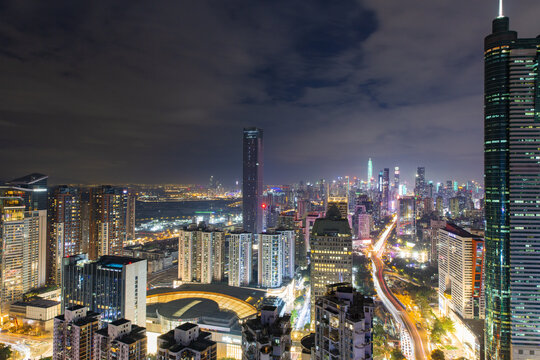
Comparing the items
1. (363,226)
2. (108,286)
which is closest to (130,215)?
(108,286)

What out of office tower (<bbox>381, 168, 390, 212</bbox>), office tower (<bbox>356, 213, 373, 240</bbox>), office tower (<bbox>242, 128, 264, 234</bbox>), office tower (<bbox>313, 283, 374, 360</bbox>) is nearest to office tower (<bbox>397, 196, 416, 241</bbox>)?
office tower (<bbox>356, 213, 373, 240</bbox>)

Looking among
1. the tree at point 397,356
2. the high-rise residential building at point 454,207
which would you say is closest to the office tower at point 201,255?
the tree at point 397,356

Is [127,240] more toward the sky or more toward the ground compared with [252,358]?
more toward the ground

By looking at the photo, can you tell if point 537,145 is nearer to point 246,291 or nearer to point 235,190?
point 246,291

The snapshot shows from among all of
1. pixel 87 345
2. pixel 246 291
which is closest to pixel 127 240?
pixel 246 291

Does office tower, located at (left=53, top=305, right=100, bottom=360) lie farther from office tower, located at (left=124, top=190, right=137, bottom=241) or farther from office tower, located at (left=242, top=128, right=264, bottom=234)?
office tower, located at (left=242, top=128, right=264, bottom=234)
